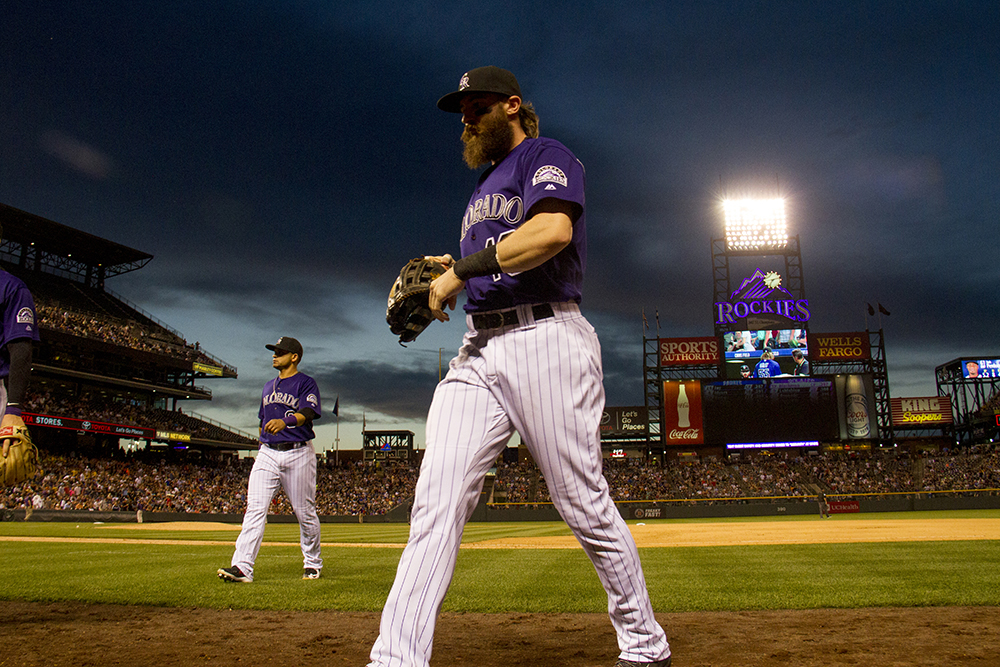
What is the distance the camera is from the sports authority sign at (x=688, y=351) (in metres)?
38.7

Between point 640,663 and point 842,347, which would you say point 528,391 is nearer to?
point 640,663

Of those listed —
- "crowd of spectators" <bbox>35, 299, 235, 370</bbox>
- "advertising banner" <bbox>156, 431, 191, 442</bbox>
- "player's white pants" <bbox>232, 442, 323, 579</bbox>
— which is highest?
"crowd of spectators" <bbox>35, 299, 235, 370</bbox>

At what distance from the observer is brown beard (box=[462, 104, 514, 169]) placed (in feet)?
8.88

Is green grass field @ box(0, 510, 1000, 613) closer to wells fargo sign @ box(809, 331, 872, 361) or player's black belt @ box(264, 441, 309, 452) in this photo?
player's black belt @ box(264, 441, 309, 452)

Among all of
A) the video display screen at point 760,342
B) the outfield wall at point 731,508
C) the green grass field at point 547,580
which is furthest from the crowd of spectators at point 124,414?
the video display screen at point 760,342

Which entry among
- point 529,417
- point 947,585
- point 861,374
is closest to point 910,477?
point 861,374

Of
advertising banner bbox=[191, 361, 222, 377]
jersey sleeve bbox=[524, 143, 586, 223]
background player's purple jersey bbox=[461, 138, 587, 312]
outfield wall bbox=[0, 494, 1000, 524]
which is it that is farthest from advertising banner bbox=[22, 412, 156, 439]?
jersey sleeve bbox=[524, 143, 586, 223]

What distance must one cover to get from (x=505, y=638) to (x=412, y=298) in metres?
2.03

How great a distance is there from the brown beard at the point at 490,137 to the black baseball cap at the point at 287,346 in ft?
14.1

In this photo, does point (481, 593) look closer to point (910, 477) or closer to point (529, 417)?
point (529, 417)

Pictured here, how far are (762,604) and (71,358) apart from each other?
41409mm

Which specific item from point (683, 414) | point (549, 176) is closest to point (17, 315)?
point (549, 176)

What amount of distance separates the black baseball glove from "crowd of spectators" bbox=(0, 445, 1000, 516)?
91.4 ft

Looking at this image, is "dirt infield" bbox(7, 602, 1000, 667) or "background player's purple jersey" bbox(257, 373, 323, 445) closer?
"dirt infield" bbox(7, 602, 1000, 667)
